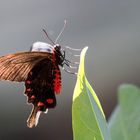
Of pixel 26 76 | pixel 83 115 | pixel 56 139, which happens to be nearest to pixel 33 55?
pixel 26 76

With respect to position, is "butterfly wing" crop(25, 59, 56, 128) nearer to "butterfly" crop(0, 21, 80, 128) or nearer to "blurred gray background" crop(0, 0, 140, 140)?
"butterfly" crop(0, 21, 80, 128)

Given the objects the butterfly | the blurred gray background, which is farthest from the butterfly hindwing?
the blurred gray background

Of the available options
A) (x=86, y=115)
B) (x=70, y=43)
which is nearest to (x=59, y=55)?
(x=86, y=115)

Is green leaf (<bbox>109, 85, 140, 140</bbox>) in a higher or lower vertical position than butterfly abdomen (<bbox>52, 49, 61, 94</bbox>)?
lower

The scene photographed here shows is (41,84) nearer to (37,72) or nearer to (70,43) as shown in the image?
(37,72)

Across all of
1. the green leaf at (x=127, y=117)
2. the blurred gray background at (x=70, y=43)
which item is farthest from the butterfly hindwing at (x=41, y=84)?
the blurred gray background at (x=70, y=43)

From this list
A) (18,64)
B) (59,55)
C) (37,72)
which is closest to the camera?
(18,64)

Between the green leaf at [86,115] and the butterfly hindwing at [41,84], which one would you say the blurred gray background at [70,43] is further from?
the green leaf at [86,115]
